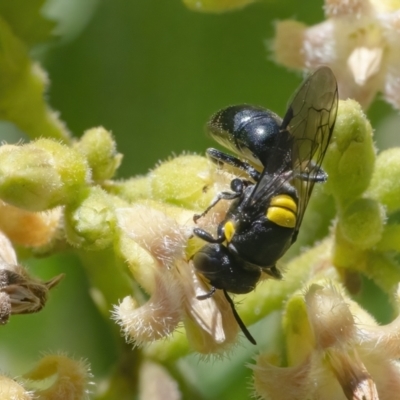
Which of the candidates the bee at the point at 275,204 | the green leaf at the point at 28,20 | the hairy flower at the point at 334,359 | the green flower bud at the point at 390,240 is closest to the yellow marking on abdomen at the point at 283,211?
the bee at the point at 275,204

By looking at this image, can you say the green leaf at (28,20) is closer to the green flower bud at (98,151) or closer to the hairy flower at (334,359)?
the green flower bud at (98,151)

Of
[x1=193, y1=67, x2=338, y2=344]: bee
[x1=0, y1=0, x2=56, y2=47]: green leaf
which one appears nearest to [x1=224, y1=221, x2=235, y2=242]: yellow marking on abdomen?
[x1=193, y1=67, x2=338, y2=344]: bee

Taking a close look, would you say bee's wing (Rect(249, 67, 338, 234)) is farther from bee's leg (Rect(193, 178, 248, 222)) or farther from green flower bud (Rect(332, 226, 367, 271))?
green flower bud (Rect(332, 226, 367, 271))

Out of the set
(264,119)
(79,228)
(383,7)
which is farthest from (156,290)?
(383,7)

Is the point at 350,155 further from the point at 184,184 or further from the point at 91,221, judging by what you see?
the point at 91,221

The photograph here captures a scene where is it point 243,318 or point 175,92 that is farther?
point 175,92

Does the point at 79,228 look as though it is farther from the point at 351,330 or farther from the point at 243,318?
the point at 351,330
